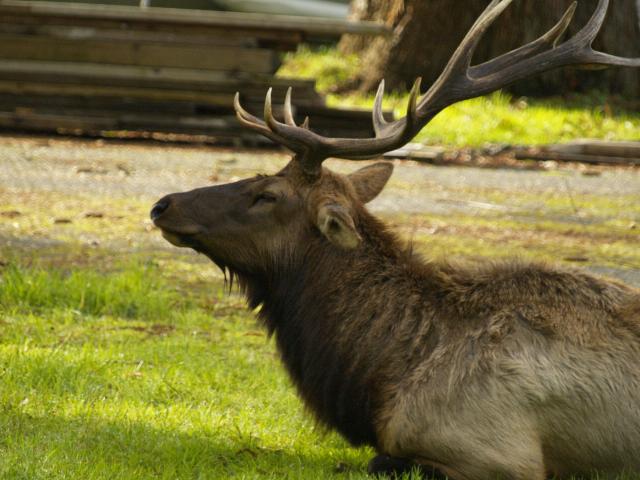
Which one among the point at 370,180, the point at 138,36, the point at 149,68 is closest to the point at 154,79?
the point at 149,68

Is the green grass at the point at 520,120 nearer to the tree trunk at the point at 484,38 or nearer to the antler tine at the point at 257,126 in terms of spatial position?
the tree trunk at the point at 484,38

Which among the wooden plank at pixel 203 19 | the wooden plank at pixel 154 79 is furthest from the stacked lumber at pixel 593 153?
the wooden plank at pixel 154 79

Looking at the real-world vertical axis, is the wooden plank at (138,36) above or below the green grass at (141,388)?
below

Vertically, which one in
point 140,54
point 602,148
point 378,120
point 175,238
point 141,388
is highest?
point 378,120

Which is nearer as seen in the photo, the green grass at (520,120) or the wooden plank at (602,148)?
the wooden plank at (602,148)

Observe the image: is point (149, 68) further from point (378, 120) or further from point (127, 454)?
point (127, 454)

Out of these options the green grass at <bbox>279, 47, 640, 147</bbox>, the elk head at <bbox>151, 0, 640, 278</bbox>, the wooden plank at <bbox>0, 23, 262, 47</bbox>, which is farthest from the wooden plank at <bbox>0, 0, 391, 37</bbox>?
the elk head at <bbox>151, 0, 640, 278</bbox>

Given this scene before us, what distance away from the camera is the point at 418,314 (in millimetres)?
5562

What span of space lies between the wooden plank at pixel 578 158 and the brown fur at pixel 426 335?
1045cm

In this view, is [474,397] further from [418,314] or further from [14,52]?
[14,52]

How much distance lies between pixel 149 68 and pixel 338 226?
10785 millimetres

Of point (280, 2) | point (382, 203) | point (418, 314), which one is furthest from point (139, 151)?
point (418, 314)

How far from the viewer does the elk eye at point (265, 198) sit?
19.4 feet

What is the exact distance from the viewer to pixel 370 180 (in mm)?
6406
